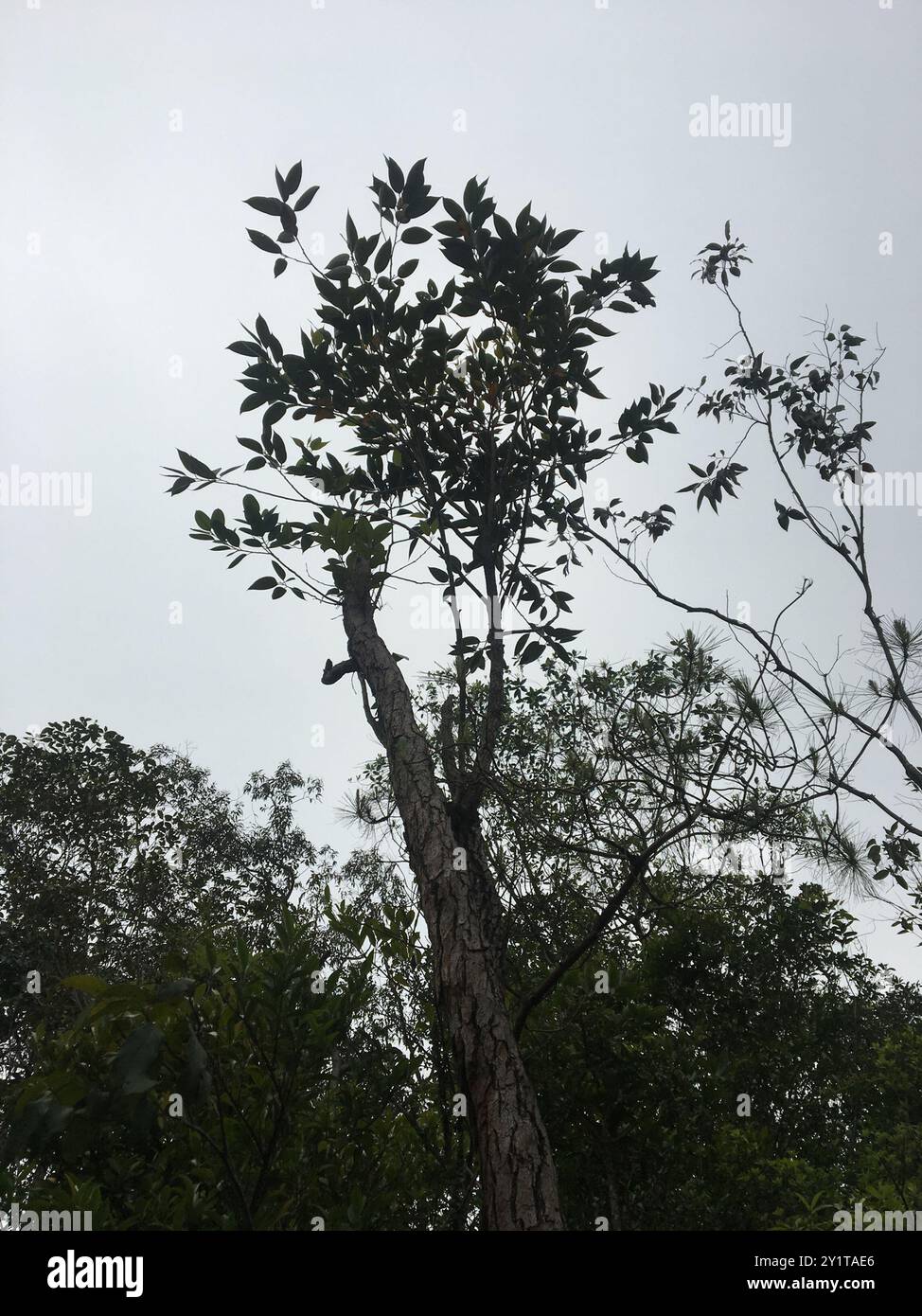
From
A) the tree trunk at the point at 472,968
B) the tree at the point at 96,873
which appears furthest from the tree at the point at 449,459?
the tree at the point at 96,873

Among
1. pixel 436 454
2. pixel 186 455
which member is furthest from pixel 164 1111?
pixel 436 454

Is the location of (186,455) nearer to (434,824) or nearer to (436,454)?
(436,454)

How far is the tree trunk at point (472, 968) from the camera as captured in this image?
218 centimetres

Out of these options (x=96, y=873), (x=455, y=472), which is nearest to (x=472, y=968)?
(x=455, y=472)

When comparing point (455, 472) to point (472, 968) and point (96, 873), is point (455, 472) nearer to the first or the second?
point (472, 968)

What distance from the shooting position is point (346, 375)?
3.51 metres

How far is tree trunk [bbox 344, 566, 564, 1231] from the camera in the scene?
2.18 metres

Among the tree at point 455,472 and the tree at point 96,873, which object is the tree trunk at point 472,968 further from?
the tree at point 96,873

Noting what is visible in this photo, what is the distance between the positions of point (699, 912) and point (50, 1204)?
4735 millimetres

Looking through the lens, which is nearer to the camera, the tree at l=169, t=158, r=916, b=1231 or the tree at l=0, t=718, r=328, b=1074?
the tree at l=169, t=158, r=916, b=1231

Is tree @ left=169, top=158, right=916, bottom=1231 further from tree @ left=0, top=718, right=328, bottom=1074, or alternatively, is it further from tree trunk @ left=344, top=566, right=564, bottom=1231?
tree @ left=0, top=718, right=328, bottom=1074

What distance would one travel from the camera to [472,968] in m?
2.52

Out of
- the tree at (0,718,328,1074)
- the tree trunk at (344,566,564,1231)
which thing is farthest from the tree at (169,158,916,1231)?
the tree at (0,718,328,1074)
